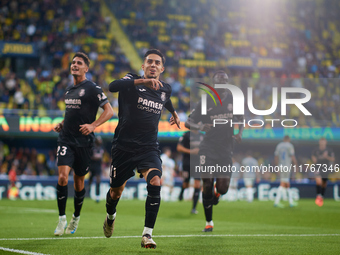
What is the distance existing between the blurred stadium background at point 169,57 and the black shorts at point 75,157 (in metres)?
12.8

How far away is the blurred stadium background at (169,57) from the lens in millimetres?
24516

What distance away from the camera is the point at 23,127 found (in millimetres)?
23375

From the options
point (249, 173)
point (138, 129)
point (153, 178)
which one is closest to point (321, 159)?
point (249, 173)

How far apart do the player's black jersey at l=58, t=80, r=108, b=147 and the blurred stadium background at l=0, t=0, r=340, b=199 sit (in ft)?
42.5

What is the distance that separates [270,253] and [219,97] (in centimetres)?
386

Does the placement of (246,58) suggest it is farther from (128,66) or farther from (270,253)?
(270,253)

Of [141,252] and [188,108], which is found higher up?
[188,108]

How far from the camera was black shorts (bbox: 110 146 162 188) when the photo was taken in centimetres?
680

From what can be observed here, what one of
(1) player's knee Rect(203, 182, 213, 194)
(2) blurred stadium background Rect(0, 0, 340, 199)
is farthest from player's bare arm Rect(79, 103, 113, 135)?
(2) blurred stadium background Rect(0, 0, 340, 199)

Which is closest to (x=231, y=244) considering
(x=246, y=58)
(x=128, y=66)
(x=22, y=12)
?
(x=128, y=66)

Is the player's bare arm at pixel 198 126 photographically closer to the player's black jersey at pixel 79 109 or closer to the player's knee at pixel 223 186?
the player's knee at pixel 223 186

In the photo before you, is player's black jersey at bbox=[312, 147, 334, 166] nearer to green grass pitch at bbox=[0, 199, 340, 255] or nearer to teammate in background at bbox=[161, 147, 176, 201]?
teammate in background at bbox=[161, 147, 176, 201]

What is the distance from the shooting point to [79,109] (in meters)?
8.29

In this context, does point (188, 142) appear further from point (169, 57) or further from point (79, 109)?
point (169, 57)
